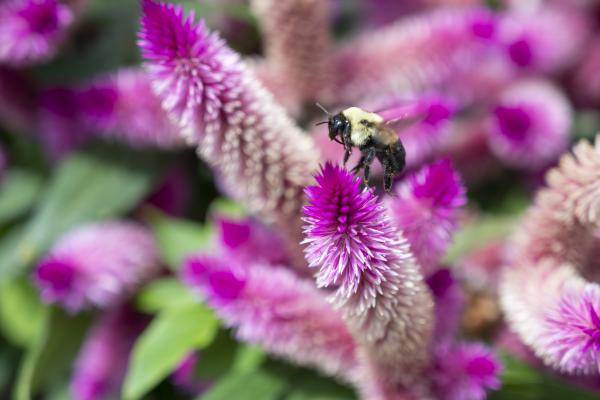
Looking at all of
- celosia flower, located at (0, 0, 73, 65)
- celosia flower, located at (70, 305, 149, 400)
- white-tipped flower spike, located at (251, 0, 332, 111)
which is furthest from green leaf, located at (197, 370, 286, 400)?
celosia flower, located at (0, 0, 73, 65)

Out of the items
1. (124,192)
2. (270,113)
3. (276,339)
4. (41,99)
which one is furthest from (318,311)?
(41,99)

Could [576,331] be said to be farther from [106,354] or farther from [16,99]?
[16,99]

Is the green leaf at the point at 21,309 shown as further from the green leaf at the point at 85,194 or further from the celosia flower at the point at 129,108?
the celosia flower at the point at 129,108

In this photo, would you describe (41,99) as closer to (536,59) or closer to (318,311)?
(318,311)

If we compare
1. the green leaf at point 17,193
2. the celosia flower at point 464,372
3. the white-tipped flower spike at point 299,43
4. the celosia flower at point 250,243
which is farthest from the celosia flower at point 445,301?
the green leaf at point 17,193

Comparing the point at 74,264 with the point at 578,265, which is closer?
the point at 578,265

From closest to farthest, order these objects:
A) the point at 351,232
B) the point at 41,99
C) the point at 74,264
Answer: the point at 351,232
the point at 74,264
the point at 41,99

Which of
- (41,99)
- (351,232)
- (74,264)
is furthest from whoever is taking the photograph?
(41,99)
